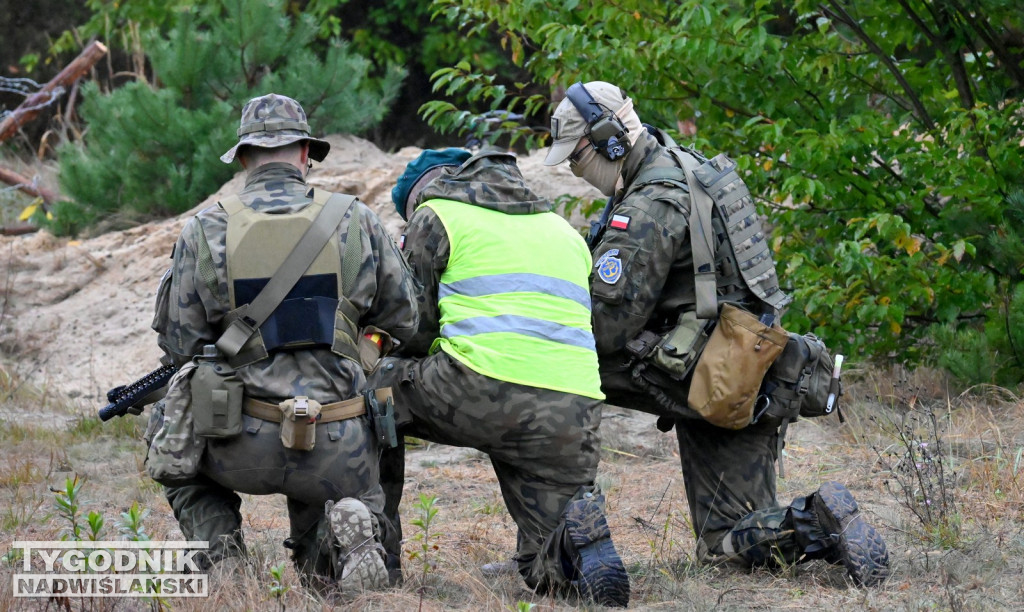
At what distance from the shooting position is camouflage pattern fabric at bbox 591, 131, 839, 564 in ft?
15.2

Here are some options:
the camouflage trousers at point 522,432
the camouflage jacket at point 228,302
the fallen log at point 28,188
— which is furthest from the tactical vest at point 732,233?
the fallen log at point 28,188

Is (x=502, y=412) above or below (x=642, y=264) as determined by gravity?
below

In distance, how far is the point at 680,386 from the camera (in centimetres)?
477

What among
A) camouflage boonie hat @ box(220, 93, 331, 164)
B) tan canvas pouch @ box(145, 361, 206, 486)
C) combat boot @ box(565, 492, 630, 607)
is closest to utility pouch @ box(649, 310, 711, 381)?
combat boot @ box(565, 492, 630, 607)

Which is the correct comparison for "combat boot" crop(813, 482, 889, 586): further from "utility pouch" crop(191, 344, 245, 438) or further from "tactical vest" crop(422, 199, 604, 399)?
"utility pouch" crop(191, 344, 245, 438)

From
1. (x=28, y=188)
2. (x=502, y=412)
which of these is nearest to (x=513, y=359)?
(x=502, y=412)

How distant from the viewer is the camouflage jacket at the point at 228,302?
4.02m

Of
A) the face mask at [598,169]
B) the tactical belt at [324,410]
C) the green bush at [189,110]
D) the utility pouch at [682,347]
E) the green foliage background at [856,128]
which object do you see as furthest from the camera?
the green bush at [189,110]

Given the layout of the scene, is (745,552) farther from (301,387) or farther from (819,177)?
(819,177)

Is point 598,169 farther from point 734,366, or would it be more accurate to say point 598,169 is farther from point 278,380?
point 278,380

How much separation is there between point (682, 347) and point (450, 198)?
43.9 inches

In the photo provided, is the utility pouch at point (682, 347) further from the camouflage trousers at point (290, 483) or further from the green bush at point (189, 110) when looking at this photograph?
the green bush at point (189, 110)

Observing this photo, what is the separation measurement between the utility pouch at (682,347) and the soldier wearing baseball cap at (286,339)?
45.2 inches

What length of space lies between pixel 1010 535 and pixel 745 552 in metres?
1.12
